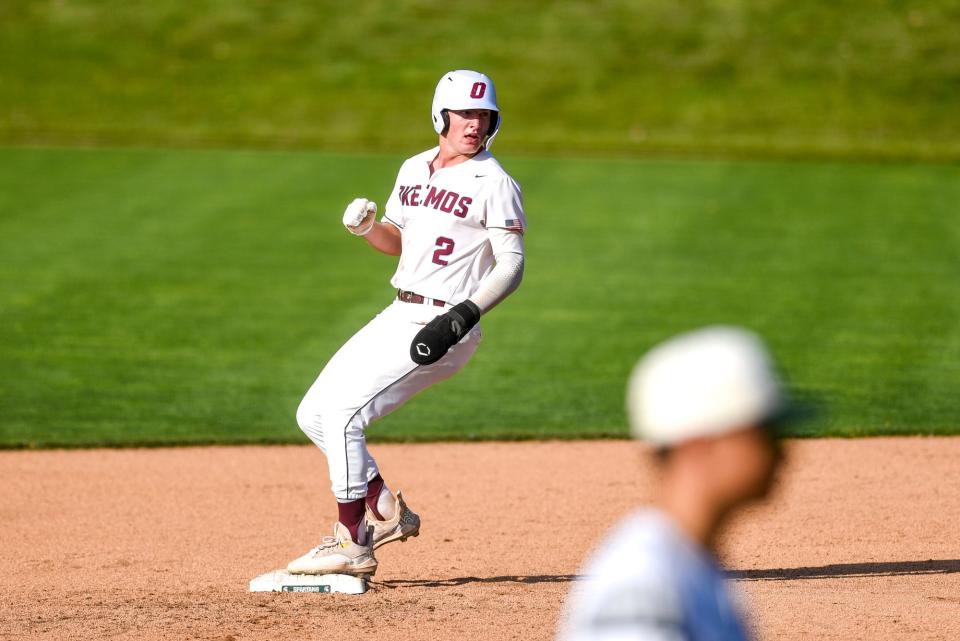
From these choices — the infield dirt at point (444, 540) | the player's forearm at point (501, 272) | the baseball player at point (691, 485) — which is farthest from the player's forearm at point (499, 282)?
the baseball player at point (691, 485)

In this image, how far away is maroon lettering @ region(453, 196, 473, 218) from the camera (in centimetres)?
614

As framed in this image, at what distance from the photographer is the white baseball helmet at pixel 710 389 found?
2.35 m

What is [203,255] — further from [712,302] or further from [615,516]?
[615,516]

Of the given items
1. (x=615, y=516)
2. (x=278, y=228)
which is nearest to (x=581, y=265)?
(x=278, y=228)

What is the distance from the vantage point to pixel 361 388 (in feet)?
19.8

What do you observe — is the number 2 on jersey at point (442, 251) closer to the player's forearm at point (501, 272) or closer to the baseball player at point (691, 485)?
the player's forearm at point (501, 272)

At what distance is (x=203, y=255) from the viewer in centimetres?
1580

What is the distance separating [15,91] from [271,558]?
2381 centimetres

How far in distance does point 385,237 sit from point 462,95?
82 centimetres

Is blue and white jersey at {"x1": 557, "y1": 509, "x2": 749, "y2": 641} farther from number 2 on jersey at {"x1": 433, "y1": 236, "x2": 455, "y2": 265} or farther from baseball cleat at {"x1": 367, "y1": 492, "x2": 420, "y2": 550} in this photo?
baseball cleat at {"x1": 367, "y1": 492, "x2": 420, "y2": 550}

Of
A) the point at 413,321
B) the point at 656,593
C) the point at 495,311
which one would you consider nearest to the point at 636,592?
the point at 656,593

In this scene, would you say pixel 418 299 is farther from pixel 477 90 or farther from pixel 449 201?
pixel 477 90

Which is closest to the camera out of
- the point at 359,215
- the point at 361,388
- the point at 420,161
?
the point at 361,388

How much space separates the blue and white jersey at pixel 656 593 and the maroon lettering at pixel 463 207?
150 inches
